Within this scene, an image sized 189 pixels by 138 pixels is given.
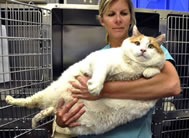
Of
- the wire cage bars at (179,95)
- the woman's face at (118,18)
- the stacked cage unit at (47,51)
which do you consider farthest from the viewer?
the wire cage bars at (179,95)

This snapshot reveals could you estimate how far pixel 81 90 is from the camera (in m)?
0.83

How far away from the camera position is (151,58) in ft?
2.69

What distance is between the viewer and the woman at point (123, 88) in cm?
79

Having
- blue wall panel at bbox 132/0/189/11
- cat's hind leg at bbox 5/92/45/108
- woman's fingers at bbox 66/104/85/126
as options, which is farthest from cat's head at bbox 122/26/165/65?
blue wall panel at bbox 132/0/189/11

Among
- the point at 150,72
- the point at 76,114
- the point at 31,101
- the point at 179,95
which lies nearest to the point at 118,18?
the point at 150,72

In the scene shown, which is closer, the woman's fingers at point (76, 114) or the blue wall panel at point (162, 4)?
the woman's fingers at point (76, 114)

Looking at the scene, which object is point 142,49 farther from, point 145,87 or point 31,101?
point 31,101

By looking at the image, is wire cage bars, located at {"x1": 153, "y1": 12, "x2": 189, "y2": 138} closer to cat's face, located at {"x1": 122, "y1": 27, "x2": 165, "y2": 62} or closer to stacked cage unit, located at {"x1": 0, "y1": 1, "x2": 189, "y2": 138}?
stacked cage unit, located at {"x1": 0, "y1": 1, "x2": 189, "y2": 138}

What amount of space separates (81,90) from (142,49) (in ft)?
1.02

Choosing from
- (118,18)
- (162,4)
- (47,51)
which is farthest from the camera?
(162,4)

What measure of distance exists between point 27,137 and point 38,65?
1.83 feet

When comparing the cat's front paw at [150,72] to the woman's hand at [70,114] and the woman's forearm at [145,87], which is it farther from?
the woman's hand at [70,114]

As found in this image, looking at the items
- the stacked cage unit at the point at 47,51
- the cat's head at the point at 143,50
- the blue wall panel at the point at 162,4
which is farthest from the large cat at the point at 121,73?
the blue wall panel at the point at 162,4

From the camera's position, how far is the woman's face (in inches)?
38.3
